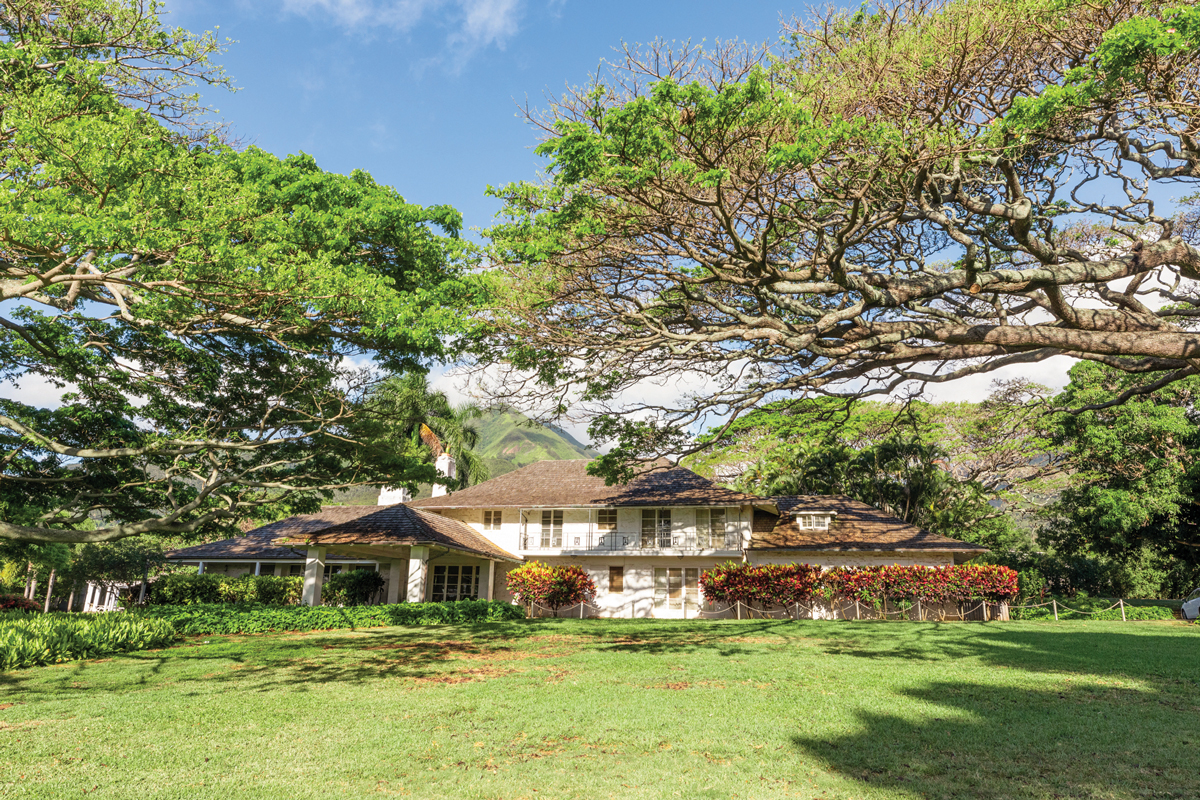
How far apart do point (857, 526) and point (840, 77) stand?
880 inches

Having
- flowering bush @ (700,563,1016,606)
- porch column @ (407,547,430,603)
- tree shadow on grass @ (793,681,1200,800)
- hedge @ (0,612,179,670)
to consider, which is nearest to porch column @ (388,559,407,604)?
porch column @ (407,547,430,603)

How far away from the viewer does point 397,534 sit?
77.3ft

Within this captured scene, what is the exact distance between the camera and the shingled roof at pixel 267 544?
101 ft

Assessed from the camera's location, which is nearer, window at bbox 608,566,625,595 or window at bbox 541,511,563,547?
window at bbox 608,566,625,595

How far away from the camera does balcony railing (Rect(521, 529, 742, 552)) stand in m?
29.1

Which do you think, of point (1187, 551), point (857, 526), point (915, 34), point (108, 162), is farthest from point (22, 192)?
point (1187, 551)

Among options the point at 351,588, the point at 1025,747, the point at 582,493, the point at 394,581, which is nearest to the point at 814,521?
the point at 582,493

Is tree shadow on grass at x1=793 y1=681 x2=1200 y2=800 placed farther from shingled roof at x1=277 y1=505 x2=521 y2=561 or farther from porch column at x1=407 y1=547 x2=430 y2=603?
porch column at x1=407 y1=547 x2=430 y2=603

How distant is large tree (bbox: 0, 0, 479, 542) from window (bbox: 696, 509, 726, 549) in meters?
15.0

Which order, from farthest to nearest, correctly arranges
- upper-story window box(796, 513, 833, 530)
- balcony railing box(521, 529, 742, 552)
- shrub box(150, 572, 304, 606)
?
balcony railing box(521, 529, 742, 552)
upper-story window box(796, 513, 833, 530)
shrub box(150, 572, 304, 606)

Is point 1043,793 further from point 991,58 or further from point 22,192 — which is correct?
point 22,192

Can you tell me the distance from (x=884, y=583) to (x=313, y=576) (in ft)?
63.3

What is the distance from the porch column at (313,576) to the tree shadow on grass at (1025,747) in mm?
19869

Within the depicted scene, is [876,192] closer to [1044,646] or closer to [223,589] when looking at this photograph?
[1044,646]
